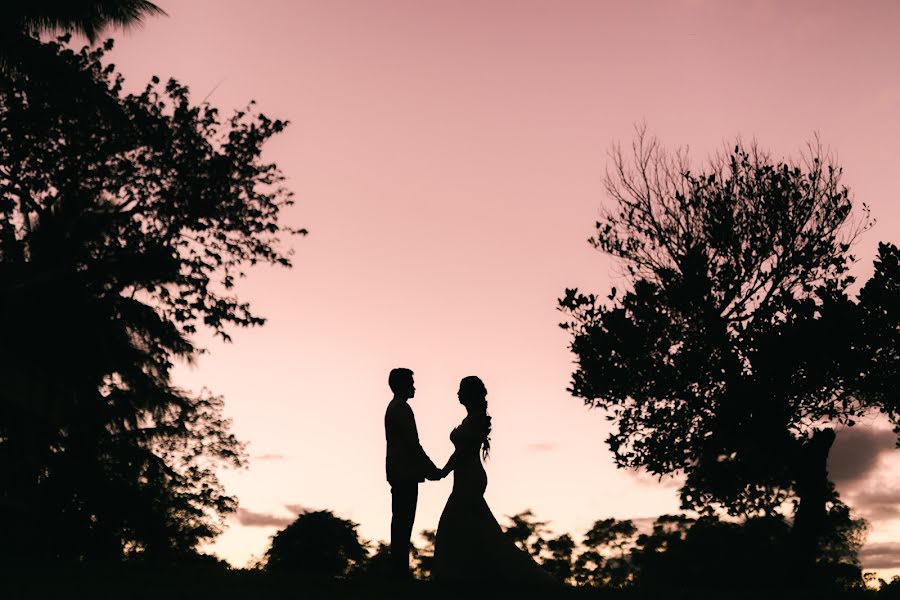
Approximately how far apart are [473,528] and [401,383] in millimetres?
2348

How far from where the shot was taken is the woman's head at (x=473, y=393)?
13.1m

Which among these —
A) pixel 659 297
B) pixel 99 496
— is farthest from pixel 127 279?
pixel 659 297

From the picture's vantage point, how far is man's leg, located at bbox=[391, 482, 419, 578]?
12617 millimetres

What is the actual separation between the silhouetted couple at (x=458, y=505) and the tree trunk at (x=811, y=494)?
48.7 feet

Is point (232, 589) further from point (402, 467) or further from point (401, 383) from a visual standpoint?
point (401, 383)

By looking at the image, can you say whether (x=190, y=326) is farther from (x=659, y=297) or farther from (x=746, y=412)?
(x=746, y=412)

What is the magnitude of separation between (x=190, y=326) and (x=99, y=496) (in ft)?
33.6

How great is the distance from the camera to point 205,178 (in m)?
25.9

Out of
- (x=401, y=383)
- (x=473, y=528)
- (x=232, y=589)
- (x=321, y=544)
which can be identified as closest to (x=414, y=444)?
(x=401, y=383)

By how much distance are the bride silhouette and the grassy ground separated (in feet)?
1.46

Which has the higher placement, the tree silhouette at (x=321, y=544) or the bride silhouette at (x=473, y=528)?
the tree silhouette at (x=321, y=544)

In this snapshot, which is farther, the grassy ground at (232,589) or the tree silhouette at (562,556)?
the tree silhouette at (562,556)

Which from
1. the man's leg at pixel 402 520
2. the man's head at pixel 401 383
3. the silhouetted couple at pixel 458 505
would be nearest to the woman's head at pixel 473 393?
the silhouetted couple at pixel 458 505

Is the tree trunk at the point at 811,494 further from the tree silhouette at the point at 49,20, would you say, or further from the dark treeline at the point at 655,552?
the tree silhouette at the point at 49,20
